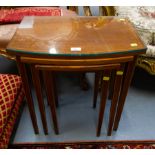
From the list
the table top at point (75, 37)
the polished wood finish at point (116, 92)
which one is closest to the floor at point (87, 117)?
the polished wood finish at point (116, 92)

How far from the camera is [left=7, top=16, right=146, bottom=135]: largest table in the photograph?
2.39 ft

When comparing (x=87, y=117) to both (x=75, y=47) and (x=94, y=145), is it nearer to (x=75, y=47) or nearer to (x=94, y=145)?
(x=94, y=145)

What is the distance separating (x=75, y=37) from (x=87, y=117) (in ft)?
1.81

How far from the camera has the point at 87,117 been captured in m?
1.21

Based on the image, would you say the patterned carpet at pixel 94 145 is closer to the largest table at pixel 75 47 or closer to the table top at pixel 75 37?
the largest table at pixel 75 47

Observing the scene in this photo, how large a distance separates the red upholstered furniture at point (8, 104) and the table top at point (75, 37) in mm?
339

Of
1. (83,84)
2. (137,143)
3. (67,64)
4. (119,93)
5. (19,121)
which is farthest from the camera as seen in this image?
(83,84)

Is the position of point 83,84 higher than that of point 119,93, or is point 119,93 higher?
point 119,93

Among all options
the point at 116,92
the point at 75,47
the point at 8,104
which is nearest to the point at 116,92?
the point at 116,92

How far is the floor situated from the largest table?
0.22 meters

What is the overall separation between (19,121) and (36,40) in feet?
1.91

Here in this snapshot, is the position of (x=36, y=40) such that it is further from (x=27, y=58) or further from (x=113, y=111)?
(x=113, y=111)
